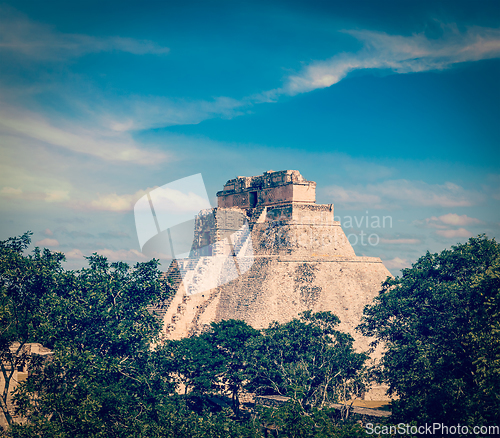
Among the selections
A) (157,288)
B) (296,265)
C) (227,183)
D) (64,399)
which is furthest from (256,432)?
(227,183)

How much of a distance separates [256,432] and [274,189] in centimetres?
1665

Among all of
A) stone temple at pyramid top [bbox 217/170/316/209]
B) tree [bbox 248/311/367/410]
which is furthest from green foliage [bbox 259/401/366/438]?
stone temple at pyramid top [bbox 217/170/316/209]

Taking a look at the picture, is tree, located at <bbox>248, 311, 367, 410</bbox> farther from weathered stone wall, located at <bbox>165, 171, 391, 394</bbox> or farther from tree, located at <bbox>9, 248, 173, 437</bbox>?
tree, located at <bbox>9, 248, 173, 437</bbox>

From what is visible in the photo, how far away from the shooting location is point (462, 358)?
17.6 m

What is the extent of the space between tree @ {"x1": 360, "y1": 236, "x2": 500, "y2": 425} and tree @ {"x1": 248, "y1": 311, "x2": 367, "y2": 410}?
1548 millimetres

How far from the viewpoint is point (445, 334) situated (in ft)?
63.9

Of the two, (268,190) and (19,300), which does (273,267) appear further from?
(19,300)

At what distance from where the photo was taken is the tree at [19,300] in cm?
1652

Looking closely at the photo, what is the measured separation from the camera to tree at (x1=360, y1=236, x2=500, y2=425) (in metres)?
15.5

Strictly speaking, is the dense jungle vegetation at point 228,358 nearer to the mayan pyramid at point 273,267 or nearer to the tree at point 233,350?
the tree at point 233,350

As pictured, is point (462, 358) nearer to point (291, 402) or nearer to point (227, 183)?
point (291, 402)

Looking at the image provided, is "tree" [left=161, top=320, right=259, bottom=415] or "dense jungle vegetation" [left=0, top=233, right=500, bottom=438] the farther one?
"tree" [left=161, top=320, right=259, bottom=415]

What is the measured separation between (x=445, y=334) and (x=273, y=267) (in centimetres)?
937

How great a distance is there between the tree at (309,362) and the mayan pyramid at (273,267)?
7.77 feet
